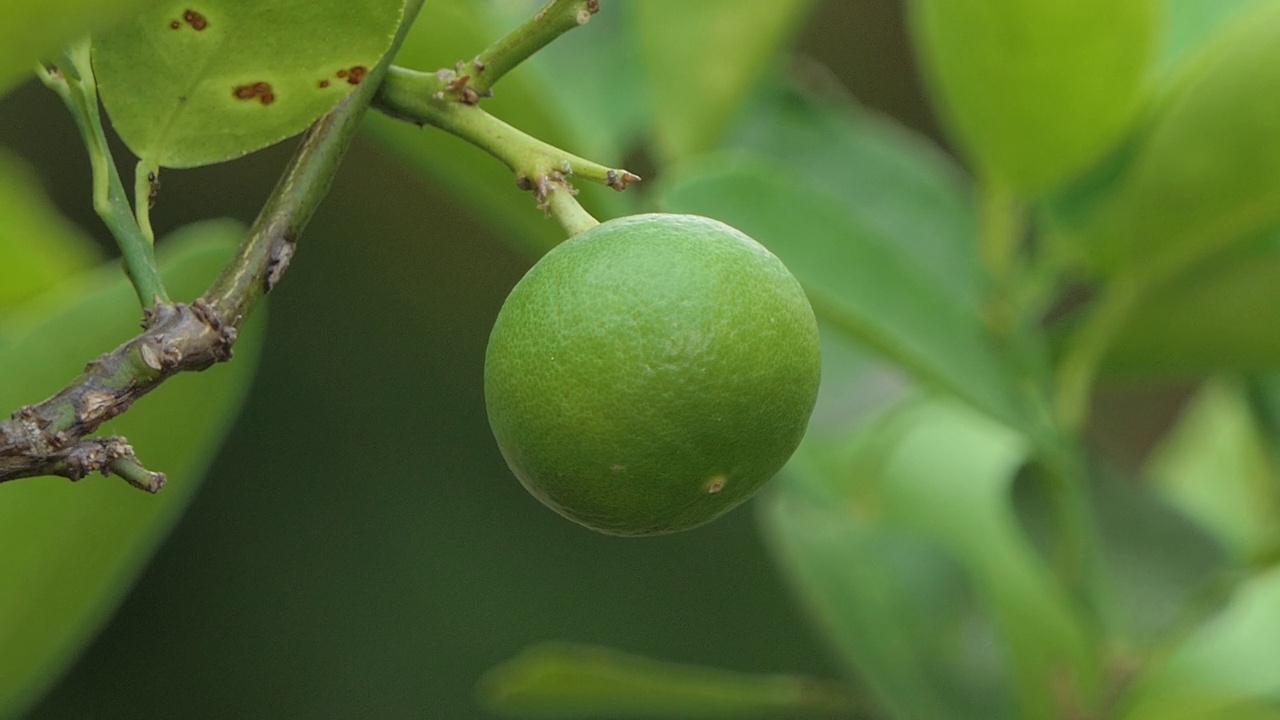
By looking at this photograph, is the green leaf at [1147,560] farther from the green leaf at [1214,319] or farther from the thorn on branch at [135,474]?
the thorn on branch at [135,474]

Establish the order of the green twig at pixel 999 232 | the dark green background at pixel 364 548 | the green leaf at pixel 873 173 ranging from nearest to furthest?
the green twig at pixel 999 232, the green leaf at pixel 873 173, the dark green background at pixel 364 548

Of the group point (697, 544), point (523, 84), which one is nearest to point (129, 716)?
point (697, 544)

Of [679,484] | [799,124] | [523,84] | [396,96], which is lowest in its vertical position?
[679,484]

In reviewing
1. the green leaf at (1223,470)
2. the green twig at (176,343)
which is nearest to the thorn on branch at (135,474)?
the green twig at (176,343)

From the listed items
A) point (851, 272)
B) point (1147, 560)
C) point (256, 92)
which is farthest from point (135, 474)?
point (1147, 560)

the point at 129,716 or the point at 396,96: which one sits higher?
the point at 129,716

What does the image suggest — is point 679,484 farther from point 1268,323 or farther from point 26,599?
point 1268,323
